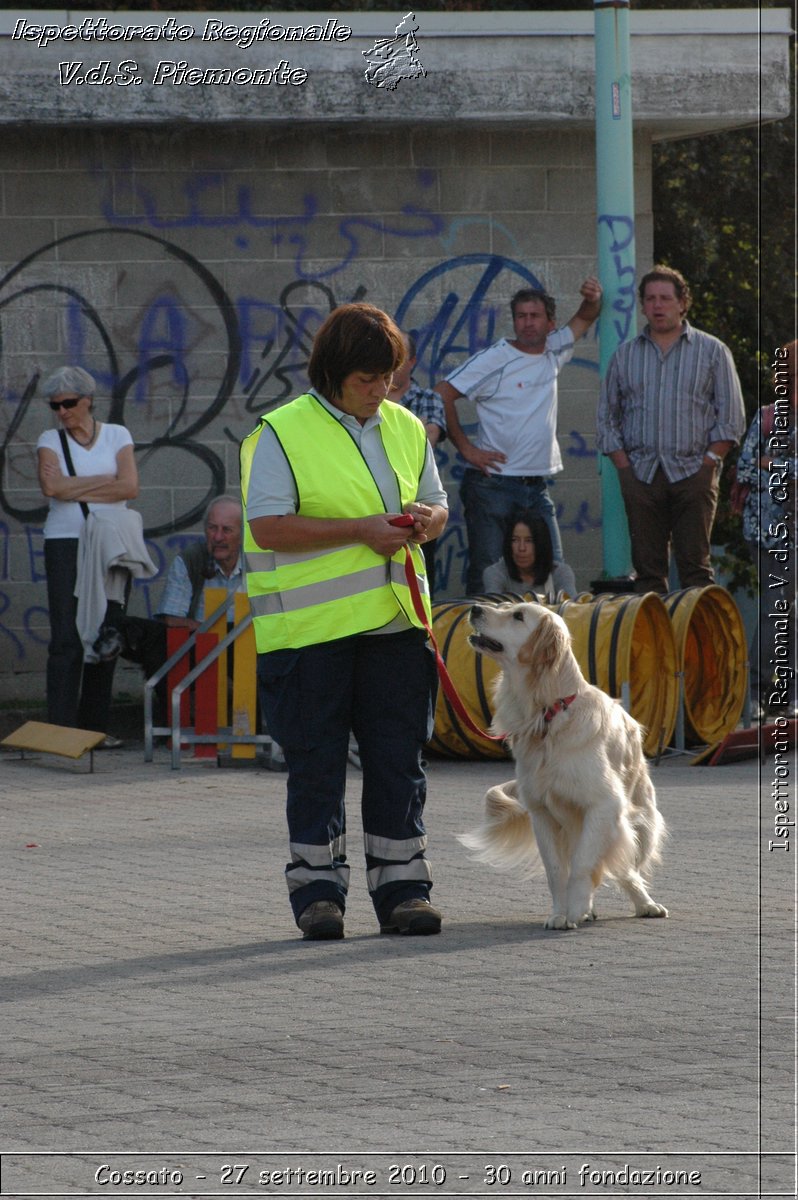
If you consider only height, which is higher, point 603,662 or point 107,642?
point 107,642

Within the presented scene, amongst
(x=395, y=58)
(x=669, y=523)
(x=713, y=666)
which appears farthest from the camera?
(x=395, y=58)

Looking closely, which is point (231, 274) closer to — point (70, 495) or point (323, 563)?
point (70, 495)

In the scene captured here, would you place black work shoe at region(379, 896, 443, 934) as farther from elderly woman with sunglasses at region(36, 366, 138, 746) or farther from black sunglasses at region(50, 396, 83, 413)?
black sunglasses at region(50, 396, 83, 413)

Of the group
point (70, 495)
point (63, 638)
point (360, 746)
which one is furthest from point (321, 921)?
point (70, 495)

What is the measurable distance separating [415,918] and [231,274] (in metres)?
7.35

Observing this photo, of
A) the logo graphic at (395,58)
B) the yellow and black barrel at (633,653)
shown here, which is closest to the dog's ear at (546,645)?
the yellow and black barrel at (633,653)

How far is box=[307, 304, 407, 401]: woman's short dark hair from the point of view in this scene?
626 cm

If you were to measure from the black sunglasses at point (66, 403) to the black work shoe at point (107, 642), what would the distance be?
1.30 meters

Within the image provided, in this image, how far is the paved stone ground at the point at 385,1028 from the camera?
4102mm

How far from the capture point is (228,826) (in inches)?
346

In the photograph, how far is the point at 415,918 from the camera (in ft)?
21.1

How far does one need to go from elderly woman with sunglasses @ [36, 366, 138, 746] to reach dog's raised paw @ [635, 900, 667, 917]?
5.06m

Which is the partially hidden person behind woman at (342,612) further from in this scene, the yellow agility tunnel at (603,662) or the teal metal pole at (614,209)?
the teal metal pole at (614,209)

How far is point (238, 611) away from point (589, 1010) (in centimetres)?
550
